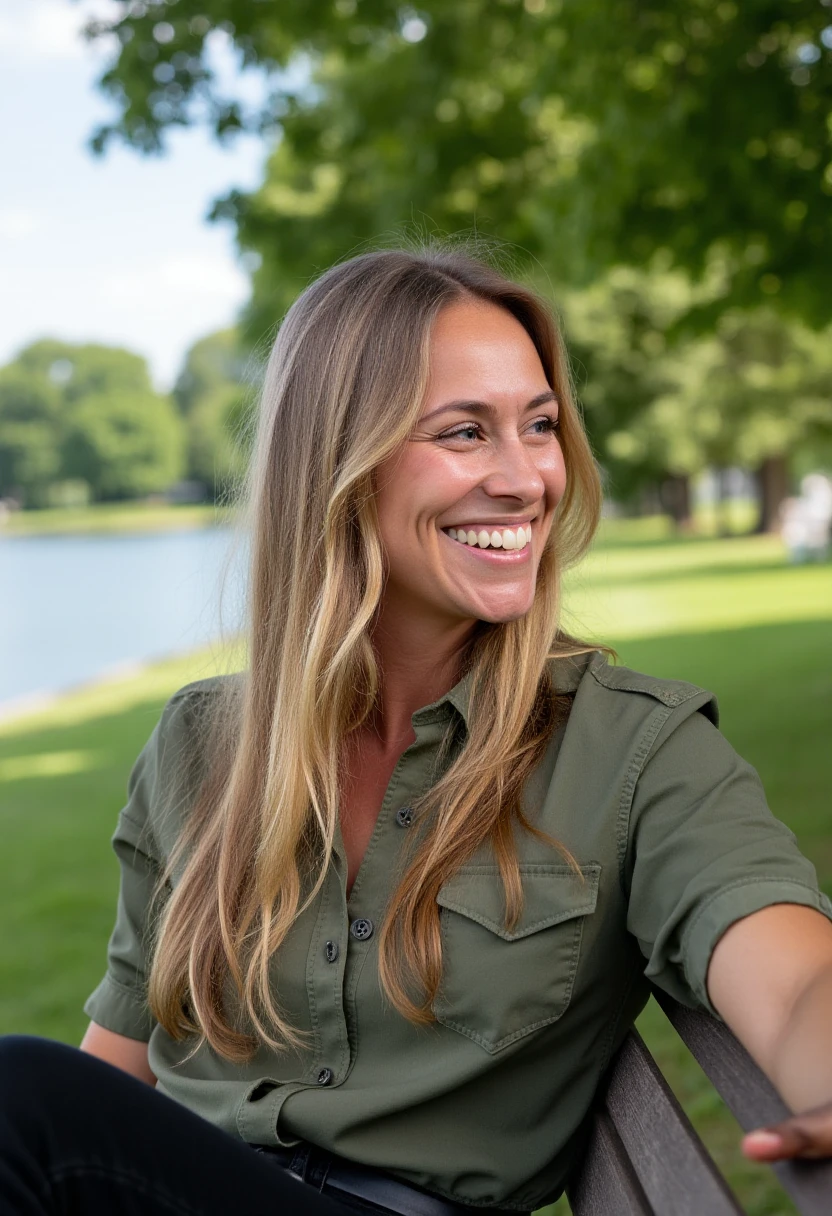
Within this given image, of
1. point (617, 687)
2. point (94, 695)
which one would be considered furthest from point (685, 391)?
point (617, 687)

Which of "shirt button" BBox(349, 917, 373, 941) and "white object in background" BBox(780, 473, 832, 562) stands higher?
"shirt button" BBox(349, 917, 373, 941)

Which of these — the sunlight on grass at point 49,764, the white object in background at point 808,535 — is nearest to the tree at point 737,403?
the white object in background at point 808,535

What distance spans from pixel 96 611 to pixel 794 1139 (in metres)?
30.6

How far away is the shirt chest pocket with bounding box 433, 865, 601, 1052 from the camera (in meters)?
2.09

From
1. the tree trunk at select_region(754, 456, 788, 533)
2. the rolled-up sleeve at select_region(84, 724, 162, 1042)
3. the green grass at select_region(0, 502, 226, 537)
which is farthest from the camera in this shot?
the green grass at select_region(0, 502, 226, 537)

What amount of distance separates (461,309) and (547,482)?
1.10 ft

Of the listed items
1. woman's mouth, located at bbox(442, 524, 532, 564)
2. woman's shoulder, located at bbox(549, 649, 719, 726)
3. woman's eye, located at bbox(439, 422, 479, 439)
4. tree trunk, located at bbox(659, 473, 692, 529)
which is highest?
woman's eye, located at bbox(439, 422, 479, 439)

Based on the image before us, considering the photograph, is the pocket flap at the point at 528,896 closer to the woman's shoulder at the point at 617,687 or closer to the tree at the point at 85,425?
the woman's shoulder at the point at 617,687

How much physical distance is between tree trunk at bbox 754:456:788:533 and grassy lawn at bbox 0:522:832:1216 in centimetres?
1882

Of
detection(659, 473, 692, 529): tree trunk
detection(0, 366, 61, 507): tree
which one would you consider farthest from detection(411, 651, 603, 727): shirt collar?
detection(0, 366, 61, 507): tree

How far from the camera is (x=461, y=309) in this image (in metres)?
2.46

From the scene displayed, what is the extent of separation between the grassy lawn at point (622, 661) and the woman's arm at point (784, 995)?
1199 millimetres

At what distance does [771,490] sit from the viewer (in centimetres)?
4203

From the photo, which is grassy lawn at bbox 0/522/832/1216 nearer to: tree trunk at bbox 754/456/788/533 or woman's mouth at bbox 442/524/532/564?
woman's mouth at bbox 442/524/532/564
